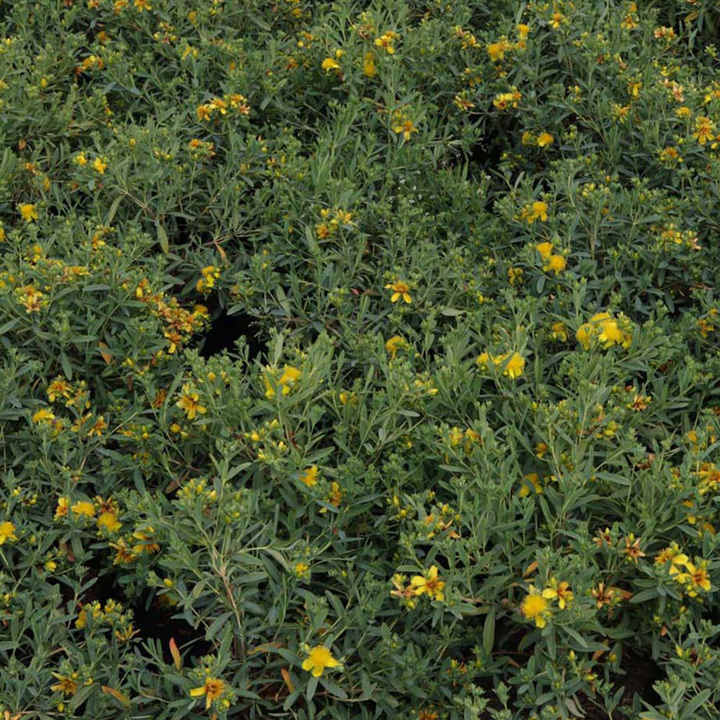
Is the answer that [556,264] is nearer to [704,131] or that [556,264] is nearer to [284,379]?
[704,131]

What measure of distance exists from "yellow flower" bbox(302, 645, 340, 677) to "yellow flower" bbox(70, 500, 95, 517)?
2.26ft

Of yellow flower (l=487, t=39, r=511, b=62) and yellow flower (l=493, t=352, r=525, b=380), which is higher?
yellow flower (l=487, t=39, r=511, b=62)

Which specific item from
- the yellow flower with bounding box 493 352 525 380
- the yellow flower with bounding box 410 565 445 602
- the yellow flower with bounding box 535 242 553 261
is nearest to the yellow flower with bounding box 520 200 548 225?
the yellow flower with bounding box 535 242 553 261

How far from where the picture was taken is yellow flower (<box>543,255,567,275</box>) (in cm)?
283

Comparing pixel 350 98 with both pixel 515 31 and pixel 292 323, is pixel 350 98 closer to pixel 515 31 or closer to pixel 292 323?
pixel 515 31

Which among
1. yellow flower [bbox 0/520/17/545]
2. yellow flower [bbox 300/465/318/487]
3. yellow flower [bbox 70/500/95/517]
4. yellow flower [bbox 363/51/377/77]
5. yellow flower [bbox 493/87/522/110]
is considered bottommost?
yellow flower [bbox 0/520/17/545]

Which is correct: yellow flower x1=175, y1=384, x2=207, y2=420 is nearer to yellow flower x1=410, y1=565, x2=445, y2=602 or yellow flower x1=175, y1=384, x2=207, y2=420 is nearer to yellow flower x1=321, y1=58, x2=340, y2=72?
yellow flower x1=410, y1=565, x2=445, y2=602

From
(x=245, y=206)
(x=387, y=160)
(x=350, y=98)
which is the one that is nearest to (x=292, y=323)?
(x=245, y=206)

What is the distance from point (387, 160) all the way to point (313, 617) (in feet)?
5.40

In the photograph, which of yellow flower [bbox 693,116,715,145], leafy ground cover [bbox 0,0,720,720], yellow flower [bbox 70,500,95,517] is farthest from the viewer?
yellow flower [bbox 693,116,715,145]

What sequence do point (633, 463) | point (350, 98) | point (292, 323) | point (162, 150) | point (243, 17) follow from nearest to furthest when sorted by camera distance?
point (633, 463), point (292, 323), point (162, 150), point (350, 98), point (243, 17)

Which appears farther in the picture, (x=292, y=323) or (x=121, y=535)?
(x=292, y=323)

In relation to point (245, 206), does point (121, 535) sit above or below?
below

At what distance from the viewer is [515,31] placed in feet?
11.8
